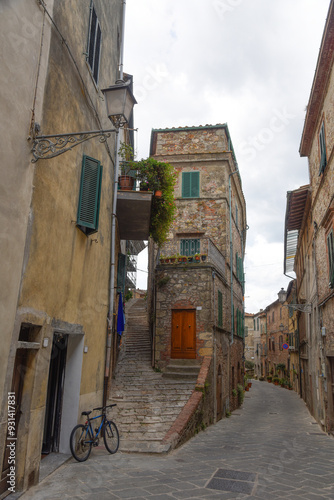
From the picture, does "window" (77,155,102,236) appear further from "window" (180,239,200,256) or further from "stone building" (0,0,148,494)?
"window" (180,239,200,256)

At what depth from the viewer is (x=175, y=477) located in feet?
18.9

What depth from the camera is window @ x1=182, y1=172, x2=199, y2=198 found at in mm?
18391

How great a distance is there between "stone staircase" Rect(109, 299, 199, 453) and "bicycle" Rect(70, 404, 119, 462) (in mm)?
343

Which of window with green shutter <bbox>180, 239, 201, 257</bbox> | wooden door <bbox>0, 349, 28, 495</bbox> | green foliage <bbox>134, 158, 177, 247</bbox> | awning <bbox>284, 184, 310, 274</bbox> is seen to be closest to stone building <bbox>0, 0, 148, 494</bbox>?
wooden door <bbox>0, 349, 28, 495</bbox>

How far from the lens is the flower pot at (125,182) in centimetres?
998

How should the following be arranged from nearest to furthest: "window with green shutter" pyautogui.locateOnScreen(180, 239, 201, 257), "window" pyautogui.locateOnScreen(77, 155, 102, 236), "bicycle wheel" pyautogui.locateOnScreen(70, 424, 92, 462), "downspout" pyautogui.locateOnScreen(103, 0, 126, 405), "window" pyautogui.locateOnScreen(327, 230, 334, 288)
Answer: "bicycle wheel" pyautogui.locateOnScreen(70, 424, 92, 462) < "window" pyautogui.locateOnScreen(77, 155, 102, 236) < "downspout" pyautogui.locateOnScreen(103, 0, 126, 405) < "window" pyautogui.locateOnScreen(327, 230, 334, 288) < "window with green shutter" pyautogui.locateOnScreen(180, 239, 201, 257)

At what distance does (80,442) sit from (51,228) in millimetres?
3693

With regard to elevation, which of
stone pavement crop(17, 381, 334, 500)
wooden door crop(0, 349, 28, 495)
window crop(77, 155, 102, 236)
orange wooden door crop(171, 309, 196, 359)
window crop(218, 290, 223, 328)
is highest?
window crop(77, 155, 102, 236)

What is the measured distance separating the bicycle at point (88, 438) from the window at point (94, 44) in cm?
633

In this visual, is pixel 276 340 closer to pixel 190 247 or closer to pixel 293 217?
pixel 190 247

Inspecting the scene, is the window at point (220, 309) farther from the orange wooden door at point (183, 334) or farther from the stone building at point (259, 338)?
the stone building at point (259, 338)

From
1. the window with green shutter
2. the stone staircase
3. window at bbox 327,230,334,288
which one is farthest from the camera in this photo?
the window with green shutter

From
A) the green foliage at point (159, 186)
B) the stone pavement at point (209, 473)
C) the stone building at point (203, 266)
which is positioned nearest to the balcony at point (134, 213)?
the green foliage at point (159, 186)

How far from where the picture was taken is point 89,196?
22.6 ft
